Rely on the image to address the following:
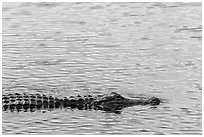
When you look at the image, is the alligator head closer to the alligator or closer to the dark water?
the alligator

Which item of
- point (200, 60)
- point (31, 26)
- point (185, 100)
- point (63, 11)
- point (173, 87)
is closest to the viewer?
point (185, 100)

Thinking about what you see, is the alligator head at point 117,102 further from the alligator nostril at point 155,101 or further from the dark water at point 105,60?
the dark water at point 105,60

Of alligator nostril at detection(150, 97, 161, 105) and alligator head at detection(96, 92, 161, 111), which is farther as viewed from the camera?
alligator head at detection(96, 92, 161, 111)

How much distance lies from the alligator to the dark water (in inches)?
7.7

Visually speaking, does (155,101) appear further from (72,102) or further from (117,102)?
(72,102)

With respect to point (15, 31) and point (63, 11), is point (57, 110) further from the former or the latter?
point (63, 11)

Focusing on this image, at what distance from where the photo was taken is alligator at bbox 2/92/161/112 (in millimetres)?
7852

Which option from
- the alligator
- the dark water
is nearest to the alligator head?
the alligator

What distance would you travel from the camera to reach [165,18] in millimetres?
11500

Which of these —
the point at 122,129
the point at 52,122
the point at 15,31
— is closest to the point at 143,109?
the point at 122,129

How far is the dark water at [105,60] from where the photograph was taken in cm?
712

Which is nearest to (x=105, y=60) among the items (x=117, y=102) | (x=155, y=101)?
(x=117, y=102)

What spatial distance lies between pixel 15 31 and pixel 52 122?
3.82 metres

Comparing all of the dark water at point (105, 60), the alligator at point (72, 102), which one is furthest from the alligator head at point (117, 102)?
the dark water at point (105, 60)
